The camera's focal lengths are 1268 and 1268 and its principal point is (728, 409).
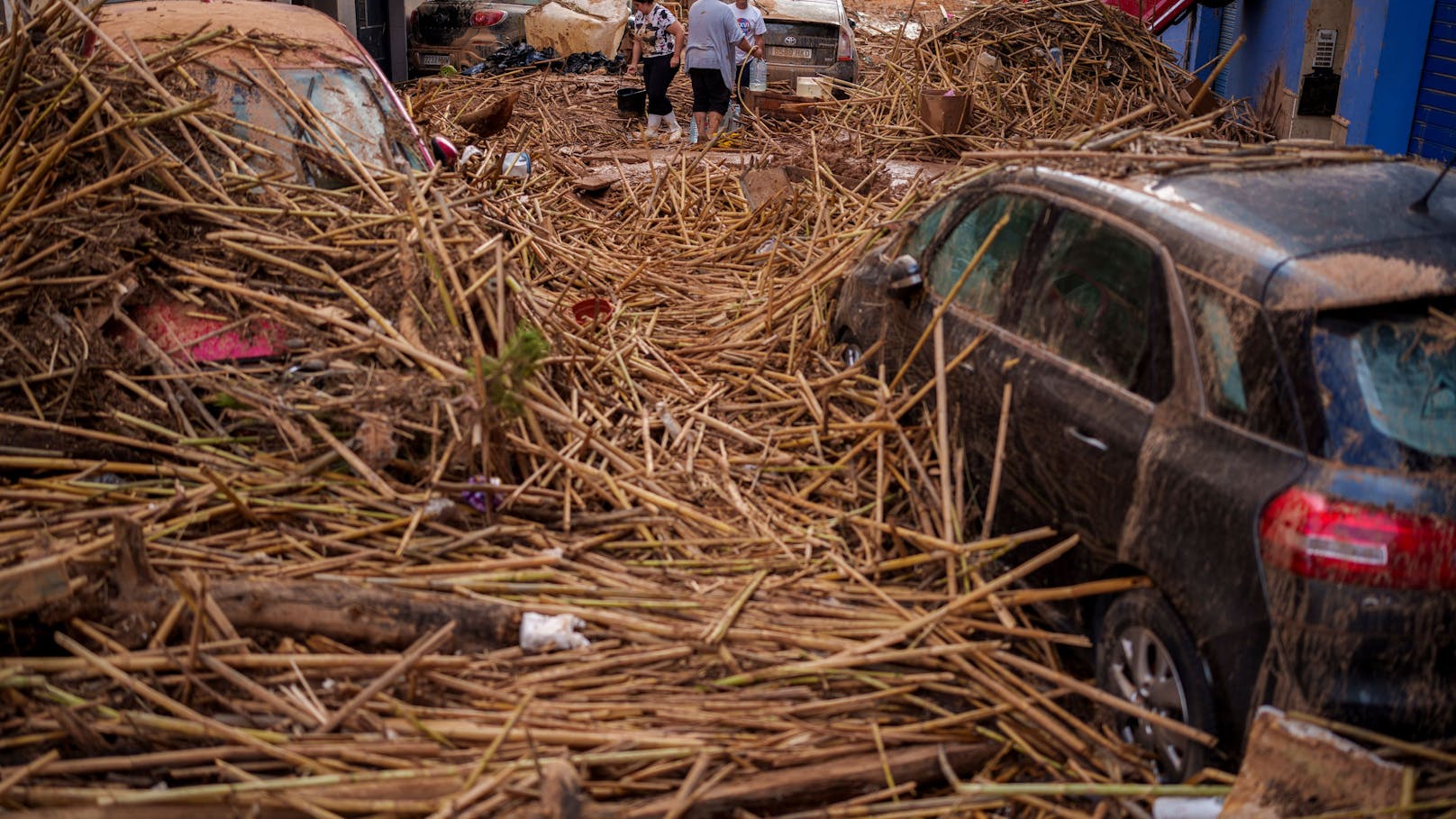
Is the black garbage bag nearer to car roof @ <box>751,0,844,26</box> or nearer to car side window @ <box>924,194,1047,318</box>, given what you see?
car roof @ <box>751,0,844,26</box>

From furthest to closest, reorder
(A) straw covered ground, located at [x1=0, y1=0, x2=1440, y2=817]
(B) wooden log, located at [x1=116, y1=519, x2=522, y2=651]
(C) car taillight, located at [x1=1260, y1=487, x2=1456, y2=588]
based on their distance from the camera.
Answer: (B) wooden log, located at [x1=116, y1=519, x2=522, y2=651] < (A) straw covered ground, located at [x1=0, y1=0, x2=1440, y2=817] < (C) car taillight, located at [x1=1260, y1=487, x2=1456, y2=588]

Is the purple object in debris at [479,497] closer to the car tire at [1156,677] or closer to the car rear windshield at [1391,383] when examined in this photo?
the car tire at [1156,677]

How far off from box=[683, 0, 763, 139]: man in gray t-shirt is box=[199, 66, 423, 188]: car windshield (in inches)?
297

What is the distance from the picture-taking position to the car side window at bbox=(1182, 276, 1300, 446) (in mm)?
3895

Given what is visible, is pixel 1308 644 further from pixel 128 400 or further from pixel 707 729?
pixel 128 400

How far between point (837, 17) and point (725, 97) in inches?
115

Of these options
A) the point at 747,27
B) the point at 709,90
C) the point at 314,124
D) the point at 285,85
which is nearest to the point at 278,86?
the point at 285,85

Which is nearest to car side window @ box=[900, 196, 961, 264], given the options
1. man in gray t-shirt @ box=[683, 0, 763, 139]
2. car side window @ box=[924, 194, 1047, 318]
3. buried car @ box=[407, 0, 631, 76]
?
car side window @ box=[924, 194, 1047, 318]

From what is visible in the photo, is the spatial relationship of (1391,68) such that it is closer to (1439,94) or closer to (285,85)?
(1439,94)

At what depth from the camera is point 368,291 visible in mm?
6211

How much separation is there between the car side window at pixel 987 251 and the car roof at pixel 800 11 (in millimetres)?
11859

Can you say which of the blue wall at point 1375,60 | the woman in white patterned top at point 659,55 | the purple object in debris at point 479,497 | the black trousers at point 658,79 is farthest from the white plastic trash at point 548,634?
the black trousers at point 658,79

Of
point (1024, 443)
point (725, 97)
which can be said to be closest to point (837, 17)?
point (725, 97)

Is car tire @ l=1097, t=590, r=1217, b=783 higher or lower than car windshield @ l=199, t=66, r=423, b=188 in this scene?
lower
